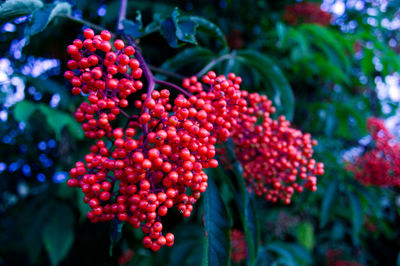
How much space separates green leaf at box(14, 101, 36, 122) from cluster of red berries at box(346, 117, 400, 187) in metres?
2.59

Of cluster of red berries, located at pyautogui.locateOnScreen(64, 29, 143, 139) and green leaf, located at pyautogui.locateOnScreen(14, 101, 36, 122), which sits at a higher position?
cluster of red berries, located at pyautogui.locateOnScreen(64, 29, 143, 139)

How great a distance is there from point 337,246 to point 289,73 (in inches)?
106

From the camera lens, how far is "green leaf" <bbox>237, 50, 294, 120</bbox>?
1.64 m

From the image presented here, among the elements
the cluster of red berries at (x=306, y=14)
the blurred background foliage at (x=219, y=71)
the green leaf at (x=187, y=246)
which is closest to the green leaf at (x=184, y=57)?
the blurred background foliage at (x=219, y=71)

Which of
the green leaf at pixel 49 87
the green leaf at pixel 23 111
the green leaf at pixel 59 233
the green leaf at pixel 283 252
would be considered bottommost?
the green leaf at pixel 59 233

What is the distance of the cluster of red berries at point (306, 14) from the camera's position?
338 centimetres

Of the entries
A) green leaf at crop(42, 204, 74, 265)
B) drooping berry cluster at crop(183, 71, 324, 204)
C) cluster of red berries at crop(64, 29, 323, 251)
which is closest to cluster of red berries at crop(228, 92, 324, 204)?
drooping berry cluster at crop(183, 71, 324, 204)

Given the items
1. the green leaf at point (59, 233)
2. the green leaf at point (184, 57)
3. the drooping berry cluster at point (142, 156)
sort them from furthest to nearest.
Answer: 1. the green leaf at point (59, 233)
2. the green leaf at point (184, 57)
3. the drooping berry cluster at point (142, 156)

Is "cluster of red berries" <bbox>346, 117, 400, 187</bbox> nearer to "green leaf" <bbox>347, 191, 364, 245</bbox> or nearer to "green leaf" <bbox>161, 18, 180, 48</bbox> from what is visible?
"green leaf" <bbox>347, 191, 364, 245</bbox>

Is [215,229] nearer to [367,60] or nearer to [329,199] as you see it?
[329,199]

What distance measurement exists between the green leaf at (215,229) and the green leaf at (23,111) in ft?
4.20

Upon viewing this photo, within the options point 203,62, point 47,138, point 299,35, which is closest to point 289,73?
point 299,35

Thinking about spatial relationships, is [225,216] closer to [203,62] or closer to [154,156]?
[154,156]

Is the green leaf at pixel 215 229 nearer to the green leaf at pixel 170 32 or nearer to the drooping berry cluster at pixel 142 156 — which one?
the drooping berry cluster at pixel 142 156
